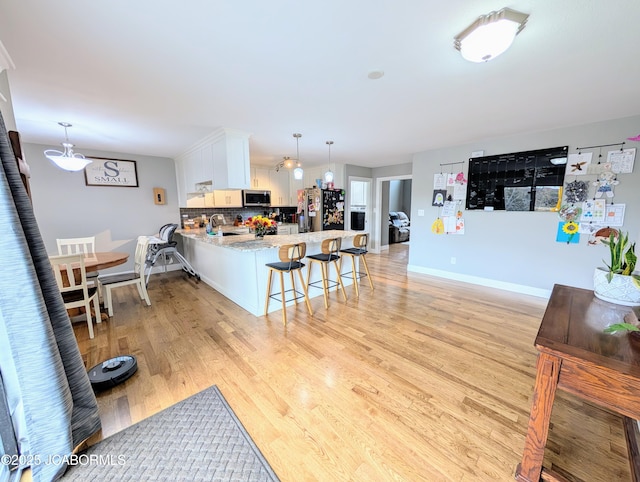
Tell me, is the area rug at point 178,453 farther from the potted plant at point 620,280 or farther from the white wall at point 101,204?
the white wall at point 101,204

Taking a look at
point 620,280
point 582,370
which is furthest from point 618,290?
point 582,370

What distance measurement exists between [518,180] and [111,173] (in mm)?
6903

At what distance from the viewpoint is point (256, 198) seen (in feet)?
19.3

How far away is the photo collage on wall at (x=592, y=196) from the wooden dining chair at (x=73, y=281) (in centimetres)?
587

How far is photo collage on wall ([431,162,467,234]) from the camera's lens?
423cm

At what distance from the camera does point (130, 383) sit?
1923mm

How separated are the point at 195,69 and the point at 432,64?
5.76 ft

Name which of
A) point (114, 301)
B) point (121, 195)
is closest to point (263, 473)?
→ point (114, 301)

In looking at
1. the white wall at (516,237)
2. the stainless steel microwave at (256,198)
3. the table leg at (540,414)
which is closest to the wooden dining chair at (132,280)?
the stainless steel microwave at (256,198)

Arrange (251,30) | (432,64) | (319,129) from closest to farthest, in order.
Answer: (251,30), (432,64), (319,129)

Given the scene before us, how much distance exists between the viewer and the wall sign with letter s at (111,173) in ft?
14.5

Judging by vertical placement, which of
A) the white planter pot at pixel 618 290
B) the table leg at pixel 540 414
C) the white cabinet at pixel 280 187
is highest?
the white cabinet at pixel 280 187

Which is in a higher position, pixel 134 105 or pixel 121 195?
pixel 134 105

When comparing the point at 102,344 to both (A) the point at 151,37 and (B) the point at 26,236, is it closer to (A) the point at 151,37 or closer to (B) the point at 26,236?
(B) the point at 26,236
